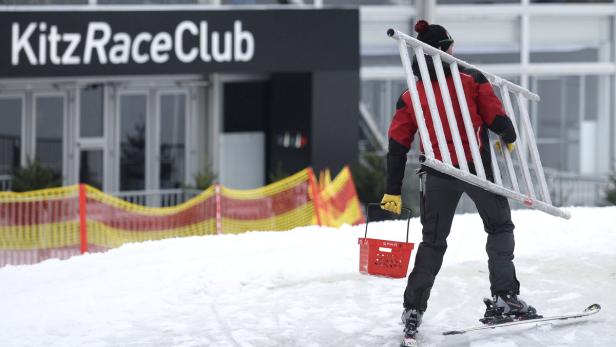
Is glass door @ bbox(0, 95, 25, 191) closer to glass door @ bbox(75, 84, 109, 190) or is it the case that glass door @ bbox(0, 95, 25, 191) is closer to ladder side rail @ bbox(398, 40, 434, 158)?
glass door @ bbox(75, 84, 109, 190)

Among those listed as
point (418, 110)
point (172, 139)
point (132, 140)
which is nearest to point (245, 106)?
point (172, 139)

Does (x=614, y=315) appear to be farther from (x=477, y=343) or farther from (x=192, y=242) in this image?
(x=192, y=242)

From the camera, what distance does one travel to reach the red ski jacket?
22.9ft

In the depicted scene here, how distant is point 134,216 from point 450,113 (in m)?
8.84

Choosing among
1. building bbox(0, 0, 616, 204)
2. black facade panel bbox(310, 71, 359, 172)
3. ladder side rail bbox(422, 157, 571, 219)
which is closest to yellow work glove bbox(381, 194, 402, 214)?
ladder side rail bbox(422, 157, 571, 219)

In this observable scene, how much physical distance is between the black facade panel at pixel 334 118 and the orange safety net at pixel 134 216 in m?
3.08

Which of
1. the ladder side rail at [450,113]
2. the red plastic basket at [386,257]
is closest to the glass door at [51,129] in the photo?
the red plastic basket at [386,257]

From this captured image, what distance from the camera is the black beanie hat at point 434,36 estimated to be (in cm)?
712

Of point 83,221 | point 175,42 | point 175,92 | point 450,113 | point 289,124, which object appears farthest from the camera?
point 175,92

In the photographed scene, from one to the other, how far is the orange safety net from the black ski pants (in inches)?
284

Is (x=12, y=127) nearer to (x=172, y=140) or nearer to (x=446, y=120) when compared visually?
(x=172, y=140)

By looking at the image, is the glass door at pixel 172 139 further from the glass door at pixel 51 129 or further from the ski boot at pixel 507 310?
the ski boot at pixel 507 310

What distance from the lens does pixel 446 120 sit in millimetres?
7047

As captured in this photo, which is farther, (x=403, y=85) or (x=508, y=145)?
(x=403, y=85)
